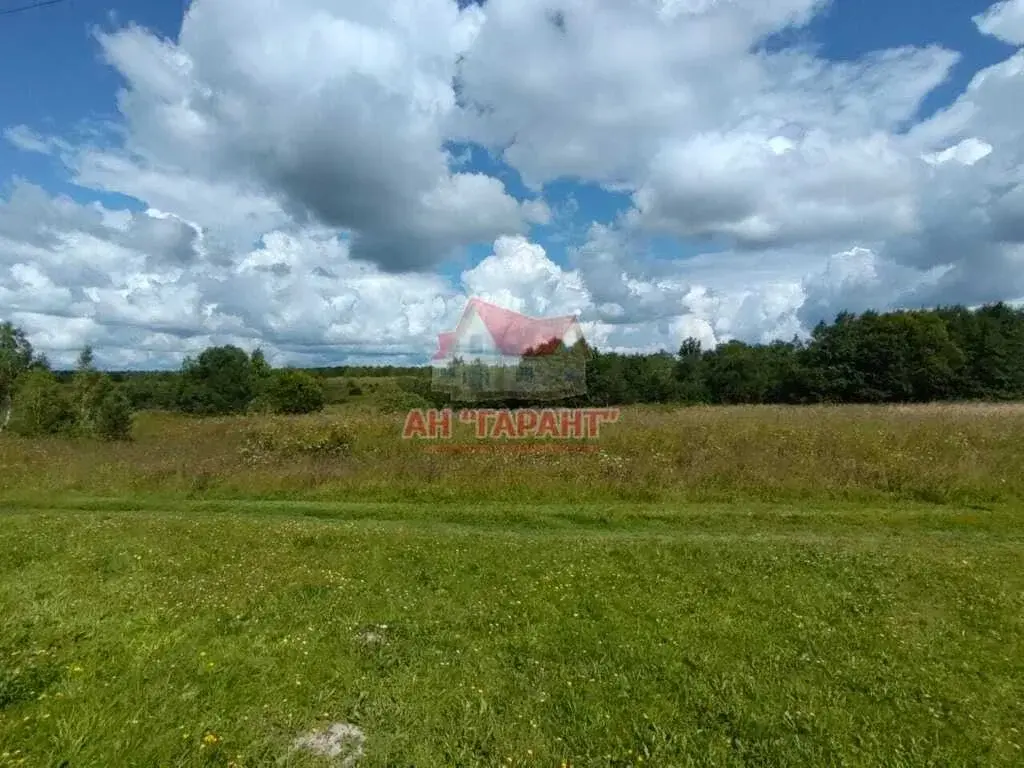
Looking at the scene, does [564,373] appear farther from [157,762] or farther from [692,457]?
[157,762]

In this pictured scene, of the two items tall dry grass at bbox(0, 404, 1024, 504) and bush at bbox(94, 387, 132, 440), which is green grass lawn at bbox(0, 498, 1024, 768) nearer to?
tall dry grass at bbox(0, 404, 1024, 504)

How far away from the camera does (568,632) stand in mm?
6609

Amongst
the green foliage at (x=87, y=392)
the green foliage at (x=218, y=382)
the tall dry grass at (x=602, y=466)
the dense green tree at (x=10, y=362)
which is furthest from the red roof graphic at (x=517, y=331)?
the green foliage at (x=218, y=382)

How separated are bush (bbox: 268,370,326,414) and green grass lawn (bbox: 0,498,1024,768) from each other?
134ft

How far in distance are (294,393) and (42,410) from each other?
20326 mm

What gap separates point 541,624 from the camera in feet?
22.4

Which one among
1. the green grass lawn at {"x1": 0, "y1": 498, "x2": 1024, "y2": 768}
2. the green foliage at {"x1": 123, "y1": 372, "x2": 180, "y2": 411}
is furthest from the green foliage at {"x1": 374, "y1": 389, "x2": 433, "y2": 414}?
the green foliage at {"x1": 123, "y1": 372, "x2": 180, "y2": 411}

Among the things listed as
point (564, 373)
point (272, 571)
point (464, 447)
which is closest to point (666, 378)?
point (564, 373)

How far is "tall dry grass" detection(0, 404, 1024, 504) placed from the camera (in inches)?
559

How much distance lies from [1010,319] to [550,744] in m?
74.5

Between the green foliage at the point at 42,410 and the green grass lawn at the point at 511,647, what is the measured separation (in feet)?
95.5

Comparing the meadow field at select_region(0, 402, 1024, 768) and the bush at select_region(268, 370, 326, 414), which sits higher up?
the bush at select_region(268, 370, 326, 414)

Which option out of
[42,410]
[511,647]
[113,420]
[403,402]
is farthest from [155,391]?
[511,647]

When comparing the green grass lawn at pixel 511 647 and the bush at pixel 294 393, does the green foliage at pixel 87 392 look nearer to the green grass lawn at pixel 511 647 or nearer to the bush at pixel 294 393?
the bush at pixel 294 393
